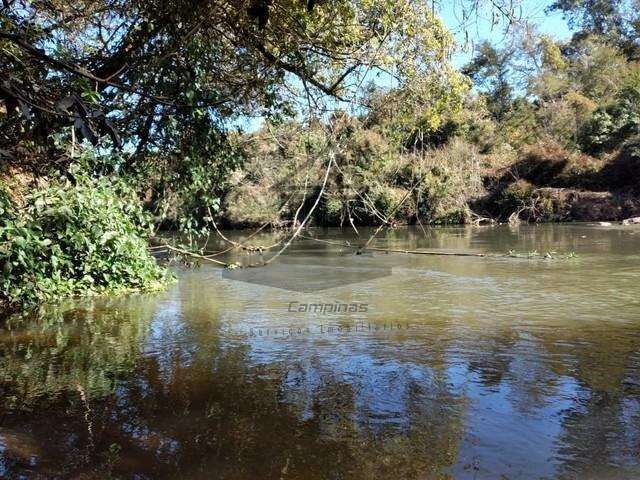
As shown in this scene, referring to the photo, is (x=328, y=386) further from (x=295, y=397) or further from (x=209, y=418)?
(x=209, y=418)

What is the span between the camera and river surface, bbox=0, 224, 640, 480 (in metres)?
3.91

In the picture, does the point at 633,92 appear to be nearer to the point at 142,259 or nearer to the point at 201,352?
the point at 142,259

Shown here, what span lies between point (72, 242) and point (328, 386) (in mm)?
5867

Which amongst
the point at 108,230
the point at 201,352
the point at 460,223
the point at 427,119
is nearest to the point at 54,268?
the point at 108,230

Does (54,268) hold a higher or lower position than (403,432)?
higher

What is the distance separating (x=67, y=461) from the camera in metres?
3.91

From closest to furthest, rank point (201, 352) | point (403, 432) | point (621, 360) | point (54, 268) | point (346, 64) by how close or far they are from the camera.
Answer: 1. point (403, 432)
2. point (621, 360)
3. point (201, 352)
4. point (346, 64)
5. point (54, 268)

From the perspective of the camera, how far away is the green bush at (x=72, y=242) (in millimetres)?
8102

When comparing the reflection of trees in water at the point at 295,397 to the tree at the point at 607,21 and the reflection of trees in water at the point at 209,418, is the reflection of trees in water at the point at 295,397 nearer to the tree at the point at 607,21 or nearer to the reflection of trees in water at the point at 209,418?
the reflection of trees in water at the point at 209,418

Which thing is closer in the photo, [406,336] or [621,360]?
[621,360]

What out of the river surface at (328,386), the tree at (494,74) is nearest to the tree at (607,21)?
the tree at (494,74)

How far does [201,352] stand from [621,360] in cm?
457

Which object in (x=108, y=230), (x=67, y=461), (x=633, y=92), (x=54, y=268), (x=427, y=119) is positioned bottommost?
(x=67, y=461)

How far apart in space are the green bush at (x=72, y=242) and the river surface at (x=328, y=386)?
0.44 metres
